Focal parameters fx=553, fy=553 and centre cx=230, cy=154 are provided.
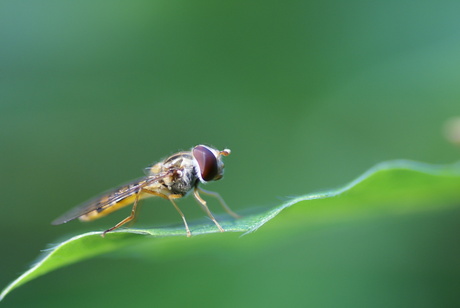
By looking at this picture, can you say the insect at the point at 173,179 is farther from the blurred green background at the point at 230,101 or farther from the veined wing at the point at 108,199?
the blurred green background at the point at 230,101

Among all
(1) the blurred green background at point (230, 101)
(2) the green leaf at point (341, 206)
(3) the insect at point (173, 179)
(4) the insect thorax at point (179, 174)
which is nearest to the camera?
(2) the green leaf at point (341, 206)

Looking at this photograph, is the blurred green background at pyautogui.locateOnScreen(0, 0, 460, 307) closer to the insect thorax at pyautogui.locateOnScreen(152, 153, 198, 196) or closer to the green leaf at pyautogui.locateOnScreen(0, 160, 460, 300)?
the insect thorax at pyautogui.locateOnScreen(152, 153, 198, 196)

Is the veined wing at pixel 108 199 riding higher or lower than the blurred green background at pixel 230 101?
lower

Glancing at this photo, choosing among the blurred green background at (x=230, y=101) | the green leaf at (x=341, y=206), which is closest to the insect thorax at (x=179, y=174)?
the blurred green background at (x=230, y=101)

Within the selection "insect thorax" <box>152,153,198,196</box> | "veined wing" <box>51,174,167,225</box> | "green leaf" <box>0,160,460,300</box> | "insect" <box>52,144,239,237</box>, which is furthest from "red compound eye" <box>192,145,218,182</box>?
"green leaf" <box>0,160,460,300</box>

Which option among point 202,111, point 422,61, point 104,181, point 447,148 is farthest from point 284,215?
point 104,181

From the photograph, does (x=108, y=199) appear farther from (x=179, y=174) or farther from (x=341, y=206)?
(x=341, y=206)
